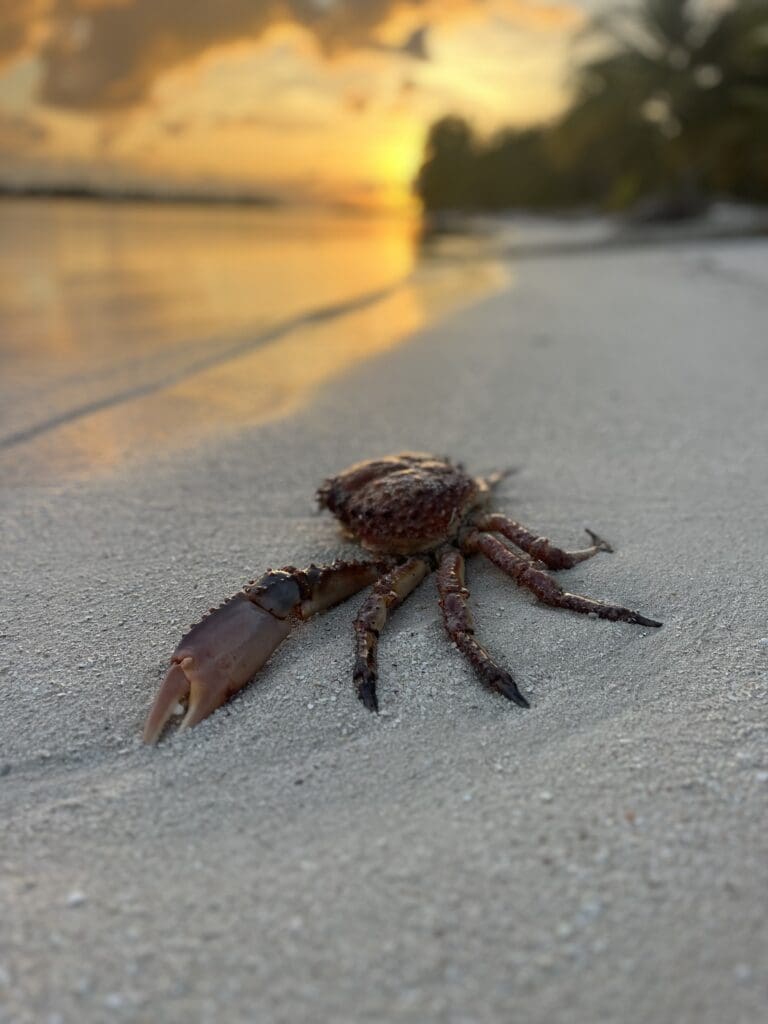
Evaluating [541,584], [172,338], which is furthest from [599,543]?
[172,338]

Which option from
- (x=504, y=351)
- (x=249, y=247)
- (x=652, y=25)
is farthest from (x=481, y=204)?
(x=504, y=351)

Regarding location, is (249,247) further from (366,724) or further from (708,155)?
(366,724)

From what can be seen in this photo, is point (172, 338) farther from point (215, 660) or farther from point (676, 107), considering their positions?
point (676, 107)

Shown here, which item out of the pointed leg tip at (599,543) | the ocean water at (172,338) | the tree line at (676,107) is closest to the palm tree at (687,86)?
the tree line at (676,107)

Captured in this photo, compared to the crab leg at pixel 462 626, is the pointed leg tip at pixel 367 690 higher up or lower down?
lower down

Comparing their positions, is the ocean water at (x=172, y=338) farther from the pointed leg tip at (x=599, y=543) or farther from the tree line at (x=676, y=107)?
the tree line at (x=676, y=107)

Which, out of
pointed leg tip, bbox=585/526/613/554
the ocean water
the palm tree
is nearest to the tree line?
the palm tree

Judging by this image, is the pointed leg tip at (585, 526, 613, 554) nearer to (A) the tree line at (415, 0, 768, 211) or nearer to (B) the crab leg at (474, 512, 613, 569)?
(B) the crab leg at (474, 512, 613, 569)
